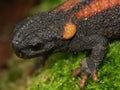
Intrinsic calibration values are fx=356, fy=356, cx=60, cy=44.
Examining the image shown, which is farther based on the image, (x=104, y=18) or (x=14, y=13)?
(x=14, y=13)

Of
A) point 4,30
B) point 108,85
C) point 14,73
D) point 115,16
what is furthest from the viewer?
point 4,30

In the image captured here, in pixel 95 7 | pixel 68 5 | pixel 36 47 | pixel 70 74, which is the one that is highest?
pixel 68 5

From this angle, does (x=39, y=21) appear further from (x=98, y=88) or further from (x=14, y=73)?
(x=14, y=73)

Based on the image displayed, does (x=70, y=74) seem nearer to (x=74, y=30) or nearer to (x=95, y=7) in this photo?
(x=74, y=30)

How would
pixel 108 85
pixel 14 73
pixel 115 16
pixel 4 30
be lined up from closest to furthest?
pixel 108 85 → pixel 115 16 → pixel 14 73 → pixel 4 30

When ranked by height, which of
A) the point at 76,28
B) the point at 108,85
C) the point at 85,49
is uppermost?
the point at 76,28

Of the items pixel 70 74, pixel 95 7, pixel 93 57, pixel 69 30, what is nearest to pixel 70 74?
pixel 70 74

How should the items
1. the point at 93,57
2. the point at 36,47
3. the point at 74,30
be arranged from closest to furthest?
the point at 93,57 < the point at 74,30 < the point at 36,47

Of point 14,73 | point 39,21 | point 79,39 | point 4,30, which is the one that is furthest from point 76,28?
point 4,30
